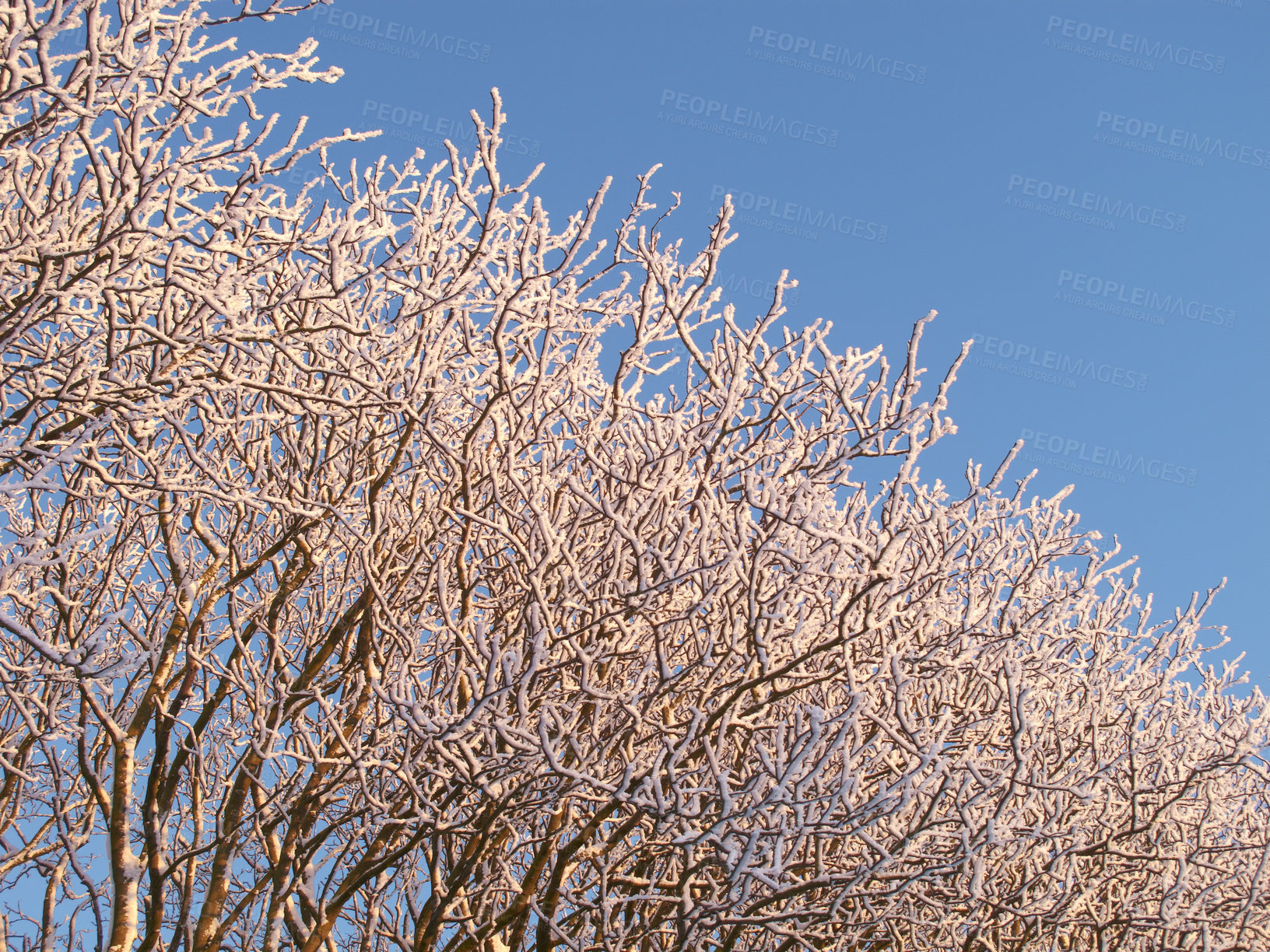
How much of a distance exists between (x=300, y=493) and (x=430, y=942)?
2285 millimetres

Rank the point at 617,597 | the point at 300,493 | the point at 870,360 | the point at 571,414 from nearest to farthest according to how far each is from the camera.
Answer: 1. the point at 617,597
2. the point at 870,360
3. the point at 300,493
4. the point at 571,414

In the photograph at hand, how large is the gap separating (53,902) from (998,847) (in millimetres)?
5805

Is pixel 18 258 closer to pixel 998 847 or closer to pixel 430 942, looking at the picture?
pixel 430 942

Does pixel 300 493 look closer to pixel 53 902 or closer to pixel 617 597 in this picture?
pixel 617 597

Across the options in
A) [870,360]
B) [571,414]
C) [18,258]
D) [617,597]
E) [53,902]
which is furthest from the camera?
[53,902]

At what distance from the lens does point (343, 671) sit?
199 inches

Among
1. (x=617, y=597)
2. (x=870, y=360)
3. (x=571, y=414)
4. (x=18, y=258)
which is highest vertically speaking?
(x=571, y=414)

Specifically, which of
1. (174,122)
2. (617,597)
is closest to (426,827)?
(617,597)

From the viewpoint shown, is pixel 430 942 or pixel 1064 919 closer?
pixel 430 942

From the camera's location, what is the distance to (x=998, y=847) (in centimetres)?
512

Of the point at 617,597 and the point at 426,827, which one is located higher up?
the point at 617,597

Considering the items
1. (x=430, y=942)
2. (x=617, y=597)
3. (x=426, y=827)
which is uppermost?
(x=617, y=597)

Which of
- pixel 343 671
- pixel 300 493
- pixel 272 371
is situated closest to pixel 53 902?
pixel 343 671

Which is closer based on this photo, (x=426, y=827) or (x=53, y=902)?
(x=426, y=827)
